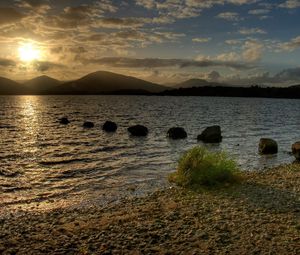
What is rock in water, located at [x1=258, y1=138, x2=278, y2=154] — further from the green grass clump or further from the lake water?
the green grass clump

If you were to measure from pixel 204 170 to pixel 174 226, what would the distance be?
697cm

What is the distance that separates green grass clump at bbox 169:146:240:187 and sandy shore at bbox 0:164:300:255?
5.27 feet

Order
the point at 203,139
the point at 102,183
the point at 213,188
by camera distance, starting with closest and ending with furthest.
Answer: the point at 213,188 < the point at 102,183 < the point at 203,139

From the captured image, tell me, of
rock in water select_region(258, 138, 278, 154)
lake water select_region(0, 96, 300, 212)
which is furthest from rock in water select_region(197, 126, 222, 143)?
rock in water select_region(258, 138, 278, 154)

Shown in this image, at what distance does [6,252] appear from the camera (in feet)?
35.6

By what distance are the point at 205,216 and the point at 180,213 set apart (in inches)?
39.2

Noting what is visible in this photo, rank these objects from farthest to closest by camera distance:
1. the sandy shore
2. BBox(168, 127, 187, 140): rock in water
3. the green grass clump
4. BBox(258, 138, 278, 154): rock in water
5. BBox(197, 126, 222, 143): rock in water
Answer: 1. BBox(168, 127, 187, 140): rock in water
2. BBox(197, 126, 222, 143): rock in water
3. BBox(258, 138, 278, 154): rock in water
4. the green grass clump
5. the sandy shore

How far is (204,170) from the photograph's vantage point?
19094mm

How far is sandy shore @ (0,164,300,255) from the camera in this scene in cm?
1085

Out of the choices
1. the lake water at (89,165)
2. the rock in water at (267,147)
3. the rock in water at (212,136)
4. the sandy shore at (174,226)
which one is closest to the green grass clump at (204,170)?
the sandy shore at (174,226)

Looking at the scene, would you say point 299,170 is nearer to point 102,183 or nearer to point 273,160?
point 273,160

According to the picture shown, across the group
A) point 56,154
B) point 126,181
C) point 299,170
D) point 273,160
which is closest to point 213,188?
point 126,181

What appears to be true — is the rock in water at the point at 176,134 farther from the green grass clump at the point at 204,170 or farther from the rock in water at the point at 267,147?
the green grass clump at the point at 204,170

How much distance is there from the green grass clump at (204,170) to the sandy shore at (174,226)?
161cm
